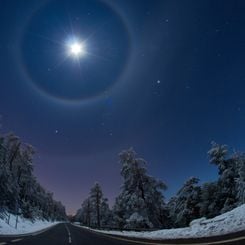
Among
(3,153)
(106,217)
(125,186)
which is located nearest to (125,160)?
(125,186)

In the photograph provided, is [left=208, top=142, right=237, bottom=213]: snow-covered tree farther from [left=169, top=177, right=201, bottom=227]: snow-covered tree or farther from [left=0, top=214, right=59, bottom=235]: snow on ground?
[left=0, top=214, right=59, bottom=235]: snow on ground

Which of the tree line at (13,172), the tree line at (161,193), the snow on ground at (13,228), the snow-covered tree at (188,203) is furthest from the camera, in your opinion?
the snow-covered tree at (188,203)

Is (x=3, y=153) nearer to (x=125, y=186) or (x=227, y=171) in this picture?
(x=125, y=186)

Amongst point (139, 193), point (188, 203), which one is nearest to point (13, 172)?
point (139, 193)

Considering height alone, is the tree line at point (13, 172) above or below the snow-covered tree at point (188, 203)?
above

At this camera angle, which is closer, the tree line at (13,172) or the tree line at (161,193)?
the tree line at (161,193)

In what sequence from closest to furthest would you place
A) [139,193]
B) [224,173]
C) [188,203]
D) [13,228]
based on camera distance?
[13,228]
[224,173]
[139,193]
[188,203]

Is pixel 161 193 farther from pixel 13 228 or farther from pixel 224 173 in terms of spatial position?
pixel 13 228

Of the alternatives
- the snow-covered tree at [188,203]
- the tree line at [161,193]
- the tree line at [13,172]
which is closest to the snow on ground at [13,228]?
the tree line at [13,172]

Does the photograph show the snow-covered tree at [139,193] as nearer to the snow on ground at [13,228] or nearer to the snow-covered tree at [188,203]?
the snow-covered tree at [188,203]

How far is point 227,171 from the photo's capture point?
32.9 metres

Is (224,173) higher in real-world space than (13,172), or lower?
lower

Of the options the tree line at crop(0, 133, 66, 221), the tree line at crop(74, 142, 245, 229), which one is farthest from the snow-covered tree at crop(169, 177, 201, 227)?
the tree line at crop(0, 133, 66, 221)

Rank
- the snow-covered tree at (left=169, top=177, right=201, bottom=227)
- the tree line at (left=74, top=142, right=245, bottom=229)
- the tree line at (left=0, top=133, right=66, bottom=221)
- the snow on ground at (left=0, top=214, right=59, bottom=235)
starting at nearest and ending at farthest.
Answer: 1. the snow on ground at (left=0, top=214, right=59, bottom=235)
2. the tree line at (left=74, top=142, right=245, bottom=229)
3. the tree line at (left=0, top=133, right=66, bottom=221)
4. the snow-covered tree at (left=169, top=177, right=201, bottom=227)
